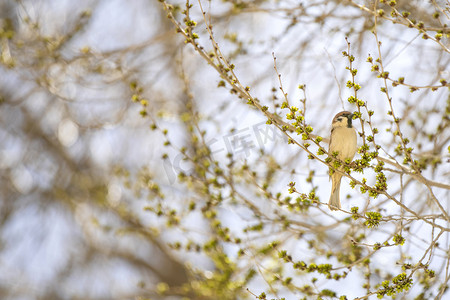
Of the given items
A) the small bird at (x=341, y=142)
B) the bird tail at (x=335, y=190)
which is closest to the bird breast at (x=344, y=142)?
the small bird at (x=341, y=142)

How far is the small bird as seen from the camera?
9.47ft

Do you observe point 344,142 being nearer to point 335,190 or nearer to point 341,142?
point 341,142

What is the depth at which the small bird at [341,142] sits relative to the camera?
289cm

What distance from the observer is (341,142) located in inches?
114

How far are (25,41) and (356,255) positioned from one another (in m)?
3.79

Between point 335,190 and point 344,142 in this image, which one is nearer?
point 344,142

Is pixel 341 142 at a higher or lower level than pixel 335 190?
higher

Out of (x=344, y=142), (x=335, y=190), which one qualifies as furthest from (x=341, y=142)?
(x=335, y=190)

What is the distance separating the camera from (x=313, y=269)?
9.05 feet

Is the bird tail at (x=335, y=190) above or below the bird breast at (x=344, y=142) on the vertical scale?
below

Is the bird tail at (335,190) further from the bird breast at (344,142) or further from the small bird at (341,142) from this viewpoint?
the bird breast at (344,142)

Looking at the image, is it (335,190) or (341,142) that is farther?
(335,190)

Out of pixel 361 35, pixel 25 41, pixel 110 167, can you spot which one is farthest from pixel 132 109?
pixel 361 35

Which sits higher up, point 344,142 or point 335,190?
point 344,142
